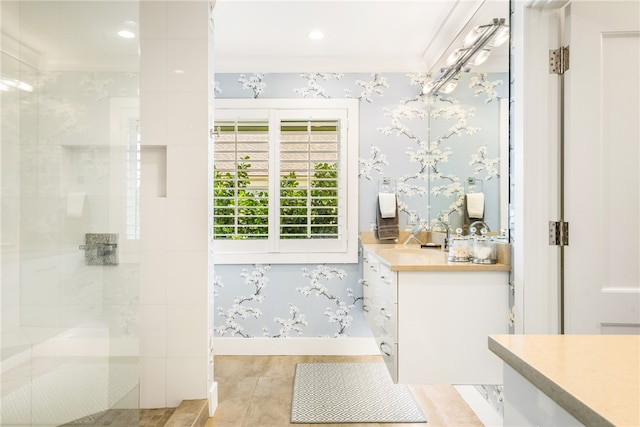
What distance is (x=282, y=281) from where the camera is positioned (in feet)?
11.8

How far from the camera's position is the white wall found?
2.36 m

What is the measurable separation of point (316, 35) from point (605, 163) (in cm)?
211

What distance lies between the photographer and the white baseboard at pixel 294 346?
140 inches

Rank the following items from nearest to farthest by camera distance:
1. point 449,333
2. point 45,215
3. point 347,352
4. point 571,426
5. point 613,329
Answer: point 571,426 < point 45,215 < point 613,329 < point 449,333 < point 347,352

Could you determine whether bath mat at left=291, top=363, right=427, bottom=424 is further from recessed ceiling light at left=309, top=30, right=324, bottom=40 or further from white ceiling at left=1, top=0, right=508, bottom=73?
recessed ceiling light at left=309, top=30, right=324, bottom=40

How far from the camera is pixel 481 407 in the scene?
242cm

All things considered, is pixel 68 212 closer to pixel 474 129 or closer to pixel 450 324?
pixel 450 324

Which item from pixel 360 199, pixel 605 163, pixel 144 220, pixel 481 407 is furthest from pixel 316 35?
pixel 481 407

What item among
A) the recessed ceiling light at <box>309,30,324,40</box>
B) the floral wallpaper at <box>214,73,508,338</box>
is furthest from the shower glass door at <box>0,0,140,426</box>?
the floral wallpaper at <box>214,73,508,338</box>

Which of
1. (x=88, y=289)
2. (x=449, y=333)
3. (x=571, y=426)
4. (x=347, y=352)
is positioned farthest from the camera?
(x=347, y=352)

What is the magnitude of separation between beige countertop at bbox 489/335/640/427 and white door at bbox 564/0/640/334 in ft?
3.74

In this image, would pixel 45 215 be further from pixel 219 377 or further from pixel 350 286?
pixel 350 286

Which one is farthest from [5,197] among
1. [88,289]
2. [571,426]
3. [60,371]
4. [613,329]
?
[613,329]

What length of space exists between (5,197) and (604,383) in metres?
1.32
